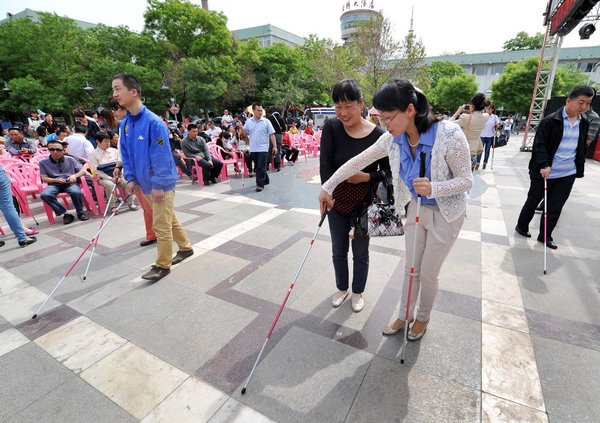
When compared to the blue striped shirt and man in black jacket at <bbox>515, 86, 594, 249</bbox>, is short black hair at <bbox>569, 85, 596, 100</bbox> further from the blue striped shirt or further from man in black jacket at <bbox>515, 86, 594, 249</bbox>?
the blue striped shirt

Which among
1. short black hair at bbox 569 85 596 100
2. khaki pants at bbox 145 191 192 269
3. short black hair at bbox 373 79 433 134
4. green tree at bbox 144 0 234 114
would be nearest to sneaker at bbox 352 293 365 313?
short black hair at bbox 373 79 433 134

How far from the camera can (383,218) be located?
2256mm

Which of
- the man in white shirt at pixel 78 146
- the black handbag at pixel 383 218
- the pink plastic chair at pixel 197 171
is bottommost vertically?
the pink plastic chair at pixel 197 171

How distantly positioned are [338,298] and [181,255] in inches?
83.0

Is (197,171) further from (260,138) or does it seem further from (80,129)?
(80,129)

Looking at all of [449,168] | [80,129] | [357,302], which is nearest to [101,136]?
[80,129]

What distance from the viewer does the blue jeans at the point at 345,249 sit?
2.50m

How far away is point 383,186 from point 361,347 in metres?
1.24

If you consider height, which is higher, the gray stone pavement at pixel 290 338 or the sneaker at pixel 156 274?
the sneaker at pixel 156 274

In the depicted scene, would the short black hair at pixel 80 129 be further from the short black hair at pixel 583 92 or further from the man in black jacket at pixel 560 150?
the short black hair at pixel 583 92

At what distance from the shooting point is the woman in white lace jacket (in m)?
1.74

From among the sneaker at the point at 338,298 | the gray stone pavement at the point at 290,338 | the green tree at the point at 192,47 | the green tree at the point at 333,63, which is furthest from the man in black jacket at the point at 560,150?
the green tree at the point at 192,47

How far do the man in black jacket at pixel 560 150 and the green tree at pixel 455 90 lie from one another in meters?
42.2

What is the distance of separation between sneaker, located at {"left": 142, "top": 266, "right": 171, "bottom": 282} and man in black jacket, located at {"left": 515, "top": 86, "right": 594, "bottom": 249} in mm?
4680
